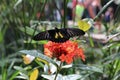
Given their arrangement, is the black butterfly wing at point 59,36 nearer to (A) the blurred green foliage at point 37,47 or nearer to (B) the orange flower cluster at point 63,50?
(B) the orange flower cluster at point 63,50

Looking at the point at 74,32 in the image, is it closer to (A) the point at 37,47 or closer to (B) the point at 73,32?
(B) the point at 73,32

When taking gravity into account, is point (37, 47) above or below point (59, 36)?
below

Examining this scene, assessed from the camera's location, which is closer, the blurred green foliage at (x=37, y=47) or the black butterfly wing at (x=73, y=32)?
the black butterfly wing at (x=73, y=32)

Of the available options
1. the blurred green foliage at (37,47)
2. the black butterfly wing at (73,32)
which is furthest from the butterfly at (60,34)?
the blurred green foliage at (37,47)

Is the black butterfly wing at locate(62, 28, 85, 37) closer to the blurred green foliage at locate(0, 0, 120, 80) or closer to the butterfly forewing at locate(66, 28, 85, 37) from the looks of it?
the butterfly forewing at locate(66, 28, 85, 37)

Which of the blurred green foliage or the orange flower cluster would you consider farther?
the blurred green foliage

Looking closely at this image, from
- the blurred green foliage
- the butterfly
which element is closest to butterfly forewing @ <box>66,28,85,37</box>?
the butterfly

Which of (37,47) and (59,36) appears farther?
(37,47)

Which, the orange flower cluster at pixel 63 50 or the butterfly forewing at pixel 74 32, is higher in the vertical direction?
the butterfly forewing at pixel 74 32

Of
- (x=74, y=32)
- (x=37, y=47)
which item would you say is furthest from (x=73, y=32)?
(x=37, y=47)

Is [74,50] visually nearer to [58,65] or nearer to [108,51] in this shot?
[58,65]
